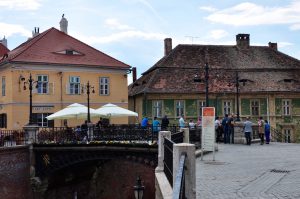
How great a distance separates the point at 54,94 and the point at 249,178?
27.7 metres

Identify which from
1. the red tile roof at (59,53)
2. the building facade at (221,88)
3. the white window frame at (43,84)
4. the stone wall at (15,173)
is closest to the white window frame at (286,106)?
the building facade at (221,88)

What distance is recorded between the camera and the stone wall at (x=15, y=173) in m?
24.6

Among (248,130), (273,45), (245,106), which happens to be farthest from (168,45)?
(248,130)

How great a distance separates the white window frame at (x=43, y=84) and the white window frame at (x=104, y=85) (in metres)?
4.67

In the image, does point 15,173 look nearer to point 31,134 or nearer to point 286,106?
point 31,134

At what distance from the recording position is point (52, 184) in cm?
2817

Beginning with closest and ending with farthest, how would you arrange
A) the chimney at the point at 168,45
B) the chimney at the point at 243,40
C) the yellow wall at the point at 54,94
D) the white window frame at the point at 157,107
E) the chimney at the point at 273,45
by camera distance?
the yellow wall at the point at 54,94 → the white window frame at the point at 157,107 → the chimney at the point at 168,45 → the chimney at the point at 243,40 → the chimney at the point at 273,45

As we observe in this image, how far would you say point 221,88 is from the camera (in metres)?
43.0

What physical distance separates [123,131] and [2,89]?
16.7 m

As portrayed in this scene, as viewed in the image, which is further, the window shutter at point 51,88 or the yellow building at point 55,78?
the window shutter at point 51,88

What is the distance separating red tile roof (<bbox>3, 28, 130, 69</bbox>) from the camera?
36.6 metres

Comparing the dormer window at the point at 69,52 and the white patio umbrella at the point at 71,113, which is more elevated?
the dormer window at the point at 69,52

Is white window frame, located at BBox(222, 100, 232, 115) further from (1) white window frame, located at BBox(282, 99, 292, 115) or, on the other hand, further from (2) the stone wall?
(2) the stone wall

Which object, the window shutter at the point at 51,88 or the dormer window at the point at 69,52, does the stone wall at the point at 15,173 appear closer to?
the window shutter at the point at 51,88
